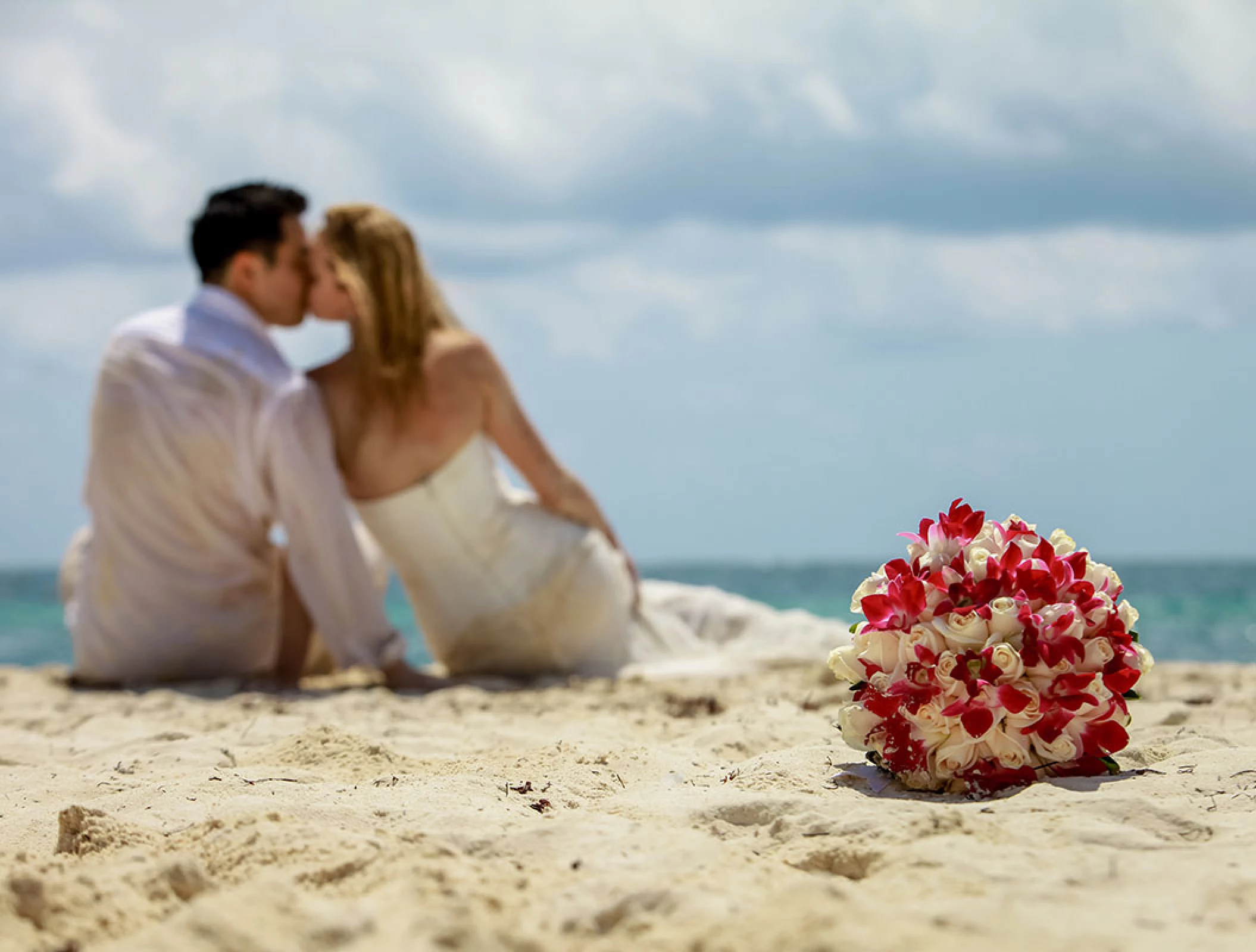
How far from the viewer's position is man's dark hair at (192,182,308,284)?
195 inches

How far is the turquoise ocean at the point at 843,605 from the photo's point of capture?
1152 cm

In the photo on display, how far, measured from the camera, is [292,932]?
5.19 feet

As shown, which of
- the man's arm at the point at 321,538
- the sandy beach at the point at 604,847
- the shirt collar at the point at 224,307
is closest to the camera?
Answer: the sandy beach at the point at 604,847

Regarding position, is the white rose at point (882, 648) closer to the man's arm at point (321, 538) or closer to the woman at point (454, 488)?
the man's arm at point (321, 538)

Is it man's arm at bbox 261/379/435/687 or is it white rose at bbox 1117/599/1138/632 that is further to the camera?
man's arm at bbox 261/379/435/687

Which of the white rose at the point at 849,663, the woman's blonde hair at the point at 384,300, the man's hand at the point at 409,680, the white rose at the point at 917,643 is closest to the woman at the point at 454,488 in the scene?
the woman's blonde hair at the point at 384,300

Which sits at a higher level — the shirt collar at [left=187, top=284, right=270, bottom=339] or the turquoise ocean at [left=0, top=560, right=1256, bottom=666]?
the shirt collar at [left=187, top=284, right=270, bottom=339]

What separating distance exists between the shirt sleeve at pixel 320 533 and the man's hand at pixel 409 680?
5cm

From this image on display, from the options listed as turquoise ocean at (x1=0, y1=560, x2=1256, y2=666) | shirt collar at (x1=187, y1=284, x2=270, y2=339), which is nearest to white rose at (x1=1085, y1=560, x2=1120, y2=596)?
shirt collar at (x1=187, y1=284, x2=270, y2=339)

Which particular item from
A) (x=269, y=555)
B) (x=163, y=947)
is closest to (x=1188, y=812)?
(x=163, y=947)

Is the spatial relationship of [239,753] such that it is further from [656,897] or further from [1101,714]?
[1101,714]

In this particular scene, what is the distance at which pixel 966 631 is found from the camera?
229cm

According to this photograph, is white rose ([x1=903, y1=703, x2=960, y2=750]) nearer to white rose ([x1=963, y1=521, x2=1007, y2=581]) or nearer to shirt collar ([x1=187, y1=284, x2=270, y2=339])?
white rose ([x1=963, y1=521, x2=1007, y2=581])

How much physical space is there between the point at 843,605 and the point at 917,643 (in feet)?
56.1
